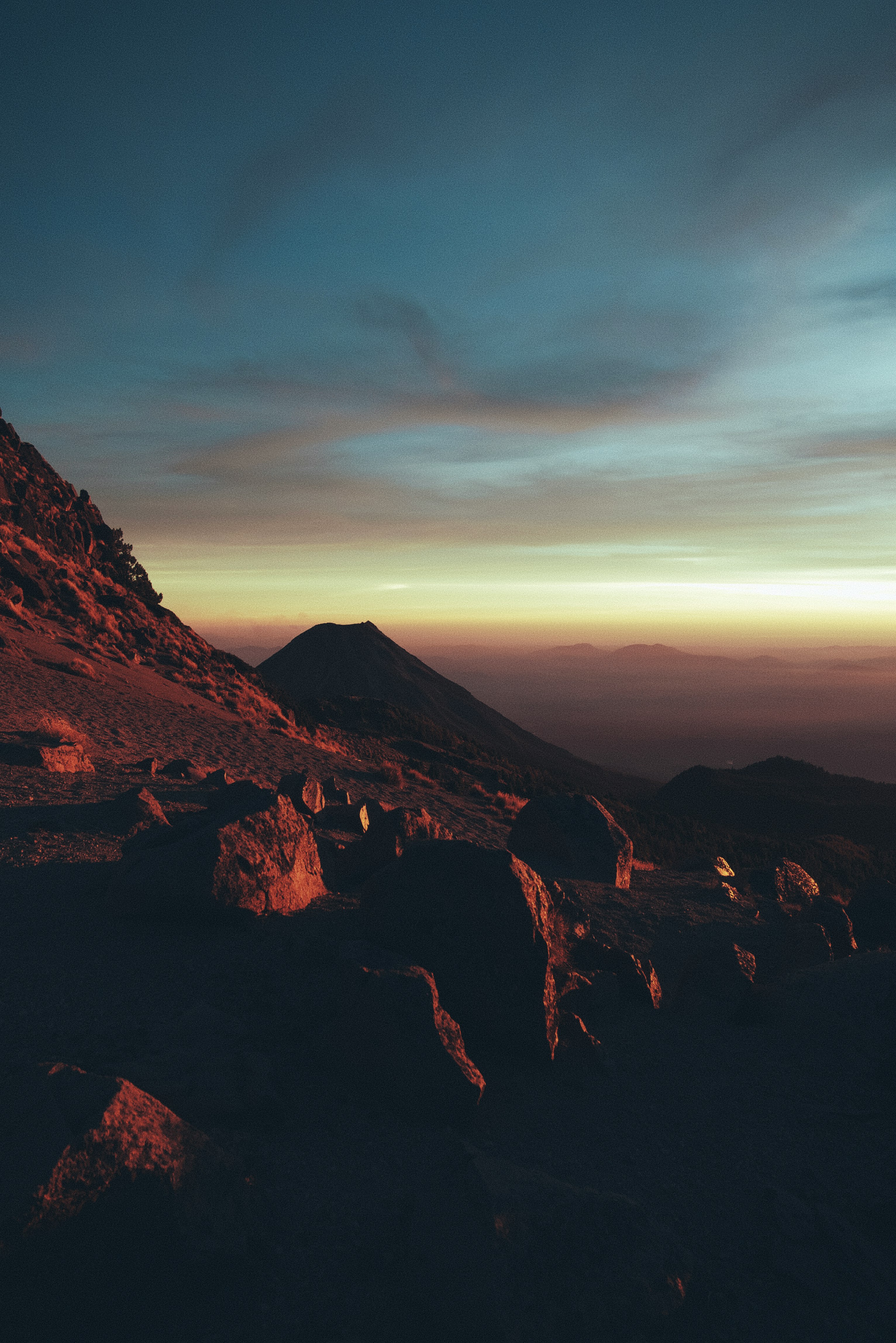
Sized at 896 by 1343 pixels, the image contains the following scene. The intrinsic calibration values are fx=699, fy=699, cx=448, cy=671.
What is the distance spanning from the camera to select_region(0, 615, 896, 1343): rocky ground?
450 cm

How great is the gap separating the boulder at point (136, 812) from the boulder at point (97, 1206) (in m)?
6.74

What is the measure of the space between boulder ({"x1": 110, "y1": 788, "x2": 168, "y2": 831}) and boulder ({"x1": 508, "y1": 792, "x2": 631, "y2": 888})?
26.8 ft

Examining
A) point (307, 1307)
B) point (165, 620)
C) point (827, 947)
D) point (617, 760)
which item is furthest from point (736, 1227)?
point (617, 760)

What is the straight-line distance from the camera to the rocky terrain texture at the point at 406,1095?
444cm

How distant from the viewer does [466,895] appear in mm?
7523

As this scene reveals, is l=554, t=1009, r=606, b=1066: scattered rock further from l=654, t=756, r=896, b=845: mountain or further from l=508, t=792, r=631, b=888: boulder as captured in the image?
l=654, t=756, r=896, b=845: mountain

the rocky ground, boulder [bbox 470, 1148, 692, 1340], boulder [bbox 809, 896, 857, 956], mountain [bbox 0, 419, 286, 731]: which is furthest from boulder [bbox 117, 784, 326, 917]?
mountain [bbox 0, 419, 286, 731]

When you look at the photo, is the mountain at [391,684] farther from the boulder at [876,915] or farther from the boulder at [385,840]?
the boulder at [385,840]

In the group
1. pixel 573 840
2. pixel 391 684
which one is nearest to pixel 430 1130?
pixel 573 840

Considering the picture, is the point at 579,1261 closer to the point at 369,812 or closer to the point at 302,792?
the point at 302,792

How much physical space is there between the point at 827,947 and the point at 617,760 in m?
166

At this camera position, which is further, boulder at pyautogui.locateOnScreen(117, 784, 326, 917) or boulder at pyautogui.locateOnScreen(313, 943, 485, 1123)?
boulder at pyautogui.locateOnScreen(117, 784, 326, 917)

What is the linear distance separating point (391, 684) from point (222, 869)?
9868cm

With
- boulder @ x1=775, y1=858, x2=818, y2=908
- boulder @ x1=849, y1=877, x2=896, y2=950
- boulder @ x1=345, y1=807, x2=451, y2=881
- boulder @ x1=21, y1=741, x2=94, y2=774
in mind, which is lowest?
boulder @ x1=775, y1=858, x2=818, y2=908
